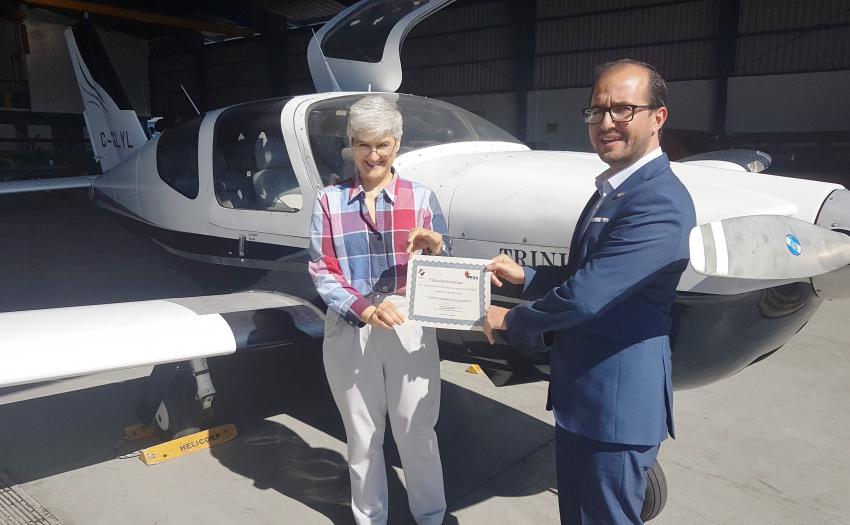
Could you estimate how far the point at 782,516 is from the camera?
8.55ft

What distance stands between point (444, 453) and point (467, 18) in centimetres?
1813

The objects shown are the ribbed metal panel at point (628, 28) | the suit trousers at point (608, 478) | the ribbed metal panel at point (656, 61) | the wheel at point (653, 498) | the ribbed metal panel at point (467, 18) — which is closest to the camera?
the suit trousers at point (608, 478)

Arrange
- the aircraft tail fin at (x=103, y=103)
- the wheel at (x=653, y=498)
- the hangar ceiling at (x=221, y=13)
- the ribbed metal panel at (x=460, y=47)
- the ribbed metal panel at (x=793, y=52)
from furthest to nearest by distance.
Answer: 1. the hangar ceiling at (x=221, y=13)
2. the ribbed metal panel at (x=460, y=47)
3. the ribbed metal panel at (x=793, y=52)
4. the aircraft tail fin at (x=103, y=103)
5. the wheel at (x=653, y=498)

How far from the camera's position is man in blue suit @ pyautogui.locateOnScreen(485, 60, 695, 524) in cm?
144

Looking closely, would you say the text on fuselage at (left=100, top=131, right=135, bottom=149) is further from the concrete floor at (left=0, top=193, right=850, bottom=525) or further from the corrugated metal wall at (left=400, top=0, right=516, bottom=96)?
the corrugated metal wall at (left=400, top=0, right=516, bottom=96)

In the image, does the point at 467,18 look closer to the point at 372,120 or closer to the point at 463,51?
the point at 463,51

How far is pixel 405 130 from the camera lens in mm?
3303

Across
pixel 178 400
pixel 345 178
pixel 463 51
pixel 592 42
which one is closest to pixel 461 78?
pixel 463 51

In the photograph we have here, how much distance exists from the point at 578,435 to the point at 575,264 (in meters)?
0.45

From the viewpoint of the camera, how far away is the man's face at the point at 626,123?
4.88 ft

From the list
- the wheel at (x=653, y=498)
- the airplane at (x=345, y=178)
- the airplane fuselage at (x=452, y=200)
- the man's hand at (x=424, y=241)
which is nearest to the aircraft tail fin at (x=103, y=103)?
the airplane fuselage at (x=452, y=200)

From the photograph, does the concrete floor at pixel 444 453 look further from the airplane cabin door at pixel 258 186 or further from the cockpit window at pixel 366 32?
the cockpit window at pixel 366 32

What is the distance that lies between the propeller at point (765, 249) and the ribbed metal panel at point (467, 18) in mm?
→ 17412

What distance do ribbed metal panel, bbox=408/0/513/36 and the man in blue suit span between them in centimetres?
1742
